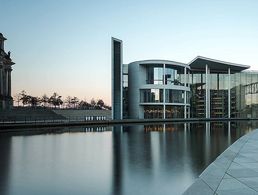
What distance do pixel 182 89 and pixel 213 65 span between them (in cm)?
1303

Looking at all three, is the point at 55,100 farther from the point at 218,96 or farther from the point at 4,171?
the point at 4,171

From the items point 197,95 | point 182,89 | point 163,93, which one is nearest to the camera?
point 163,93

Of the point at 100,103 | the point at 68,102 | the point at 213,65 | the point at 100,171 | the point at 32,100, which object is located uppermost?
the point at 213,65

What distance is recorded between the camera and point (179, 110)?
7594 centimetres

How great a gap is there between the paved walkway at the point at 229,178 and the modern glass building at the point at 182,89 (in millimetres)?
55945

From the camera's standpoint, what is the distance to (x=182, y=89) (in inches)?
2948

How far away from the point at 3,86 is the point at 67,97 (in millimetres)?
79621

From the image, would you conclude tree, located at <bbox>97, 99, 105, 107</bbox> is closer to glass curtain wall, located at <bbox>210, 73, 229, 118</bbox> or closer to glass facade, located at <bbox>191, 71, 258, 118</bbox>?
glass facade, located at <bbox>191, 71, 258, 118</bbox>

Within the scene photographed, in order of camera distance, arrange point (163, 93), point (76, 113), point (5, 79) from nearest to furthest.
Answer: point (5, 79) → point (163, 93) → point (76, 113)

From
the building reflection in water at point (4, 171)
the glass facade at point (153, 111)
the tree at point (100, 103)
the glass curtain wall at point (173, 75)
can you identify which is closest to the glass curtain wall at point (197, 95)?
the glass curtain wall at point (173, 75)

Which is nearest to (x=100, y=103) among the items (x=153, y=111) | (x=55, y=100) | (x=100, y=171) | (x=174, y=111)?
(x=55, y=100)

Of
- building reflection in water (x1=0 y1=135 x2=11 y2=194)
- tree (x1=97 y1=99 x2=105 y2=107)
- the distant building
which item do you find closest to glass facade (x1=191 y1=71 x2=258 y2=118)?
the distant building

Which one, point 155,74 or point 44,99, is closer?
point 155,74

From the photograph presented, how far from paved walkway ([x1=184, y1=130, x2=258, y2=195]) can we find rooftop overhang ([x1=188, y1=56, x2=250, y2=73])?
66.2 m
